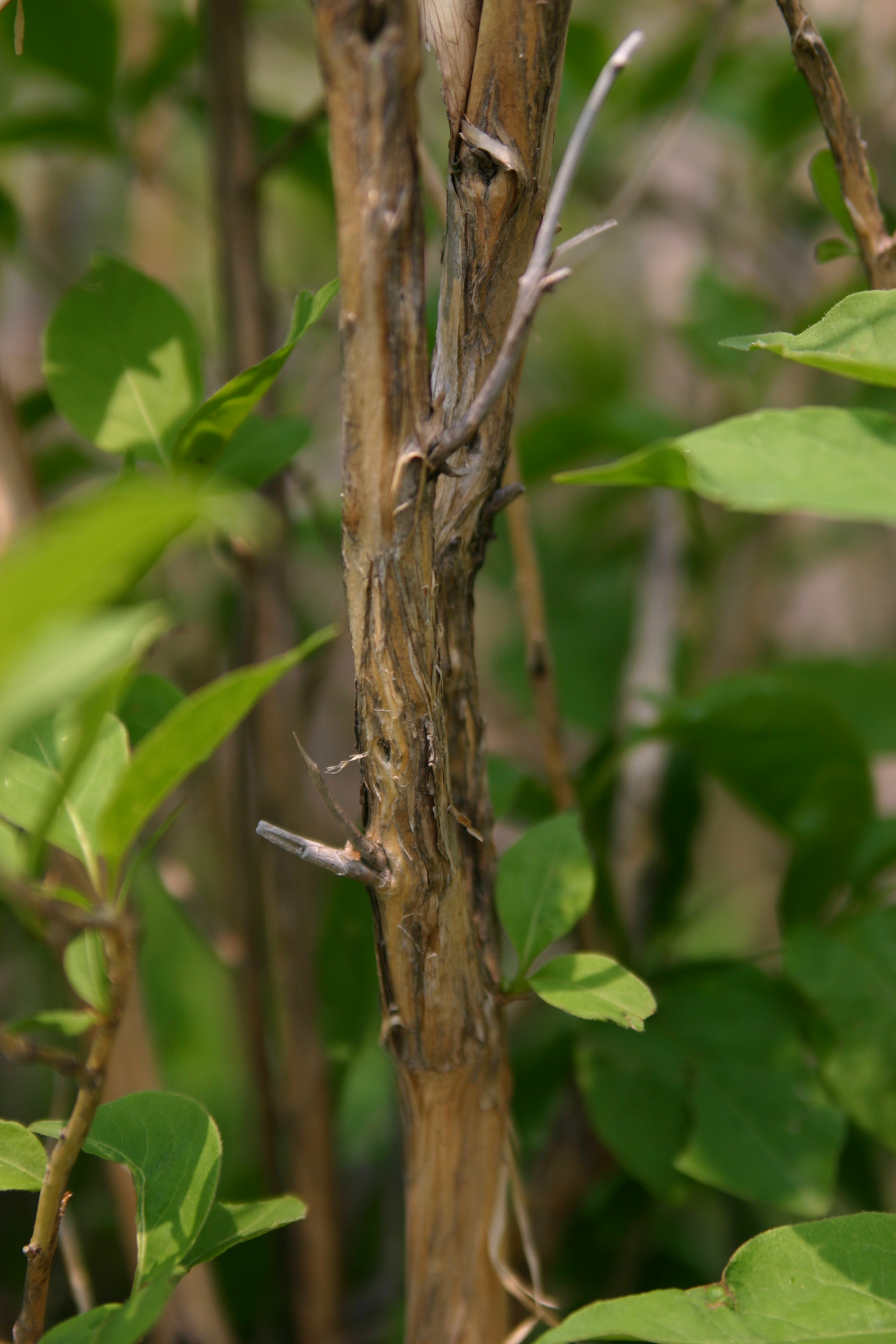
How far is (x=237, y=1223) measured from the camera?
251 millimetres

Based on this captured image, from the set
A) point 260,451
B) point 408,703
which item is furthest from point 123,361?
point 408,703

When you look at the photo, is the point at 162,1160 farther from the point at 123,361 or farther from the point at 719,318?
the point at 719,318

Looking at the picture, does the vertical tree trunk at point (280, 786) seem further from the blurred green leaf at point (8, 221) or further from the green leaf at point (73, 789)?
the green leaf at point (73, 789)

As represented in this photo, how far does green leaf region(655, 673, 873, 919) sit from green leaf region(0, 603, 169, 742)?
304mm

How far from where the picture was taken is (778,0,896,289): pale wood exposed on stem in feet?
0.87

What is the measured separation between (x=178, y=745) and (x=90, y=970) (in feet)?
0.24

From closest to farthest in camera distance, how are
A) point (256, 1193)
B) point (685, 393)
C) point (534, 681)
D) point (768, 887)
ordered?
point (534, 681)
point (256, 1193)
point (768, 887)
point (685, 393)

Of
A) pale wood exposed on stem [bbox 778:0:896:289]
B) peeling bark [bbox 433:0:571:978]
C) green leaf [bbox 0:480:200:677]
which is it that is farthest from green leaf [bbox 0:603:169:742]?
pale wood exposed on stem [bbox 778:0:896:289]

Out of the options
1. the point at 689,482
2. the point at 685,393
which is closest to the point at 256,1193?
the point at 689,482

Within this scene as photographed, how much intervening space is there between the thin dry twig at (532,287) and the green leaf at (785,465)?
2 centimetres

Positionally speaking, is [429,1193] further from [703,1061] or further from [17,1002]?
[17,1002]

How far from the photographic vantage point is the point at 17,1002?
58 cm

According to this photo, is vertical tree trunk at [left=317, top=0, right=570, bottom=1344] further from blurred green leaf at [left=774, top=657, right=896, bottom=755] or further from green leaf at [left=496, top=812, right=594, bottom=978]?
blurred green leaf at [left=774, top=657, right=896, bottom=755]

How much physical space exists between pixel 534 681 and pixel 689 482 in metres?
0.19
